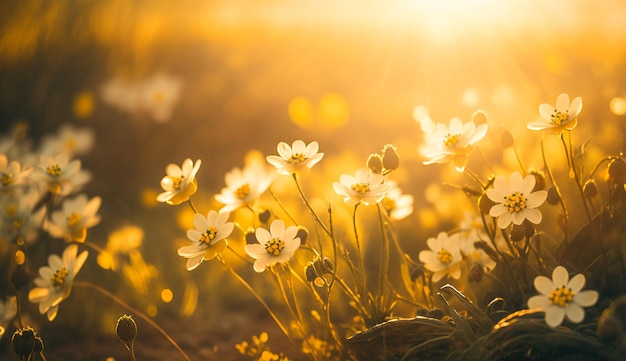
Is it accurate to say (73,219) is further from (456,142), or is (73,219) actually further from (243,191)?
(456,142)

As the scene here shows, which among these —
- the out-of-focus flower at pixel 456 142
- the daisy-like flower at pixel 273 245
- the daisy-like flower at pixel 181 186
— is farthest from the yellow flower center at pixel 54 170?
the out-of-focus flower at pixel 456 142

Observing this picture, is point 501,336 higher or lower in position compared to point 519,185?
lower

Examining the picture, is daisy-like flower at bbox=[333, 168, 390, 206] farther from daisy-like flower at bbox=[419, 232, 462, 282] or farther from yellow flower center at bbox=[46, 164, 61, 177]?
yellow flower center at bbox=[46, 164, 61, 177]

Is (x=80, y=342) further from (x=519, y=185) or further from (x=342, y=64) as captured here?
(x=342, y=64)

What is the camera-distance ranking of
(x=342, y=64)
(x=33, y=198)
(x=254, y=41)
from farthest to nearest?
(x=254, y=41), (x=342, y=64), (x=33, y=198)

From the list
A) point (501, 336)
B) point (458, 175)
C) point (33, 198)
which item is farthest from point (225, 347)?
point (458, 175)
